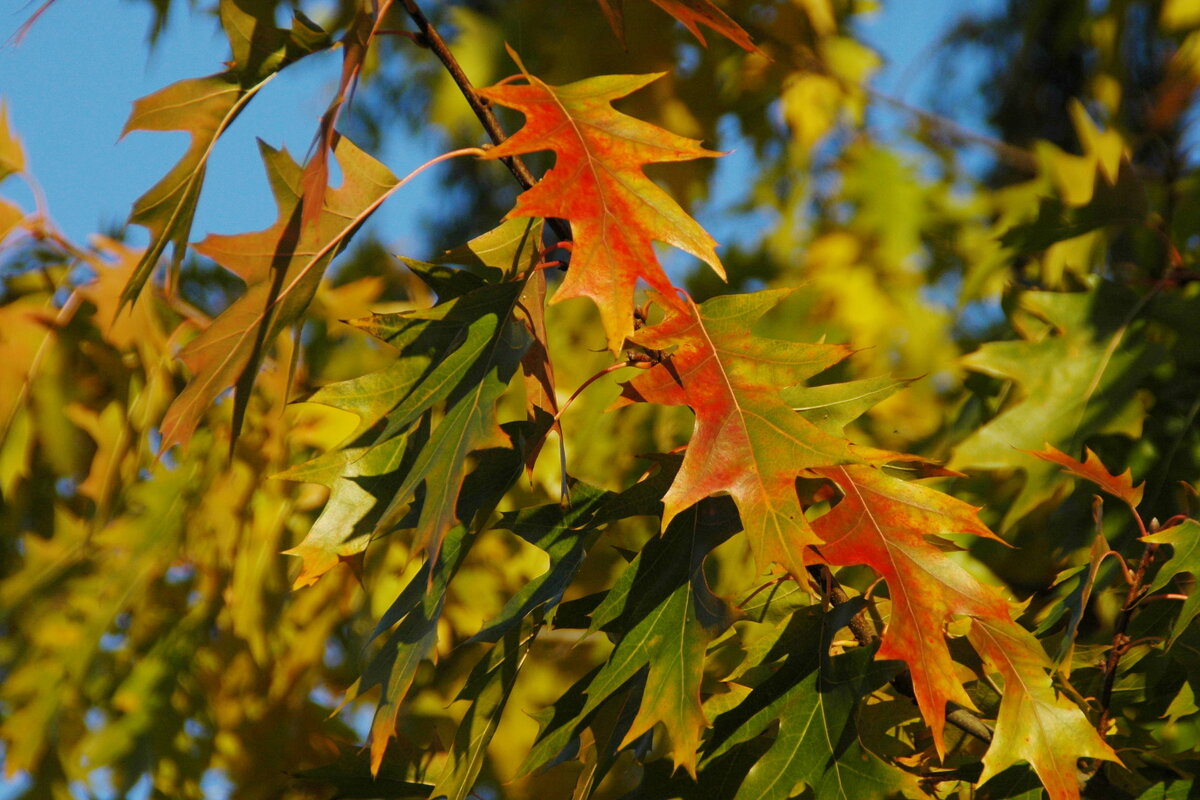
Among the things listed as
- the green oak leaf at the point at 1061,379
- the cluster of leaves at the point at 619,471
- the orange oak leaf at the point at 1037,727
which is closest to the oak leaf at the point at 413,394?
the cluster of leaves at the point at 619,471

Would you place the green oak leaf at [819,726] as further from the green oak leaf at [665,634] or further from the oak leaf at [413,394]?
the oak leaf at [413,394]

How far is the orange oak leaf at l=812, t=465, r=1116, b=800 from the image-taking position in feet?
1.84

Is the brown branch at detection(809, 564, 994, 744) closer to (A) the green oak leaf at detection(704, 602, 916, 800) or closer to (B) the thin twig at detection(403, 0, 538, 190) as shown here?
(A) the green oak leaf at detection(704, 602, 916, 800)

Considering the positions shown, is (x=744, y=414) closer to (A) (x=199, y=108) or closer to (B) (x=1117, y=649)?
(B) (x=1117, y=649)

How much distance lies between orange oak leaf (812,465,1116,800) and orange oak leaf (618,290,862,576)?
4 centimetres

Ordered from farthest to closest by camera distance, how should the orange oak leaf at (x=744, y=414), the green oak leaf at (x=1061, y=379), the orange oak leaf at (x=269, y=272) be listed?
the green oak leaf at (x=1061, y=379), the orange oak leaf at (x=269, y=272), the orange oak leaf at (x=744, y=414)

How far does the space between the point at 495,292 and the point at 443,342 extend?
45mm

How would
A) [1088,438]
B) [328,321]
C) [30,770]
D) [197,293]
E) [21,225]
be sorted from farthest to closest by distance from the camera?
[197,293], [30,770], [328,321], [21,225], [1088,438]

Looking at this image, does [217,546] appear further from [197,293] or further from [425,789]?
[425,789]

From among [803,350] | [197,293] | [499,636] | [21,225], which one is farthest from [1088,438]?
[197,293]

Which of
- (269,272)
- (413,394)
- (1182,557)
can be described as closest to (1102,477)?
(1182,557)

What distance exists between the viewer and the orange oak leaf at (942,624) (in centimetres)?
56

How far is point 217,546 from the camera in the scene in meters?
1.43

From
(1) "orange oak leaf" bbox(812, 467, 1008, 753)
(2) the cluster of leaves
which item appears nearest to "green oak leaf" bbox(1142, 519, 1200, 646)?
(2) the cluster of leaves
